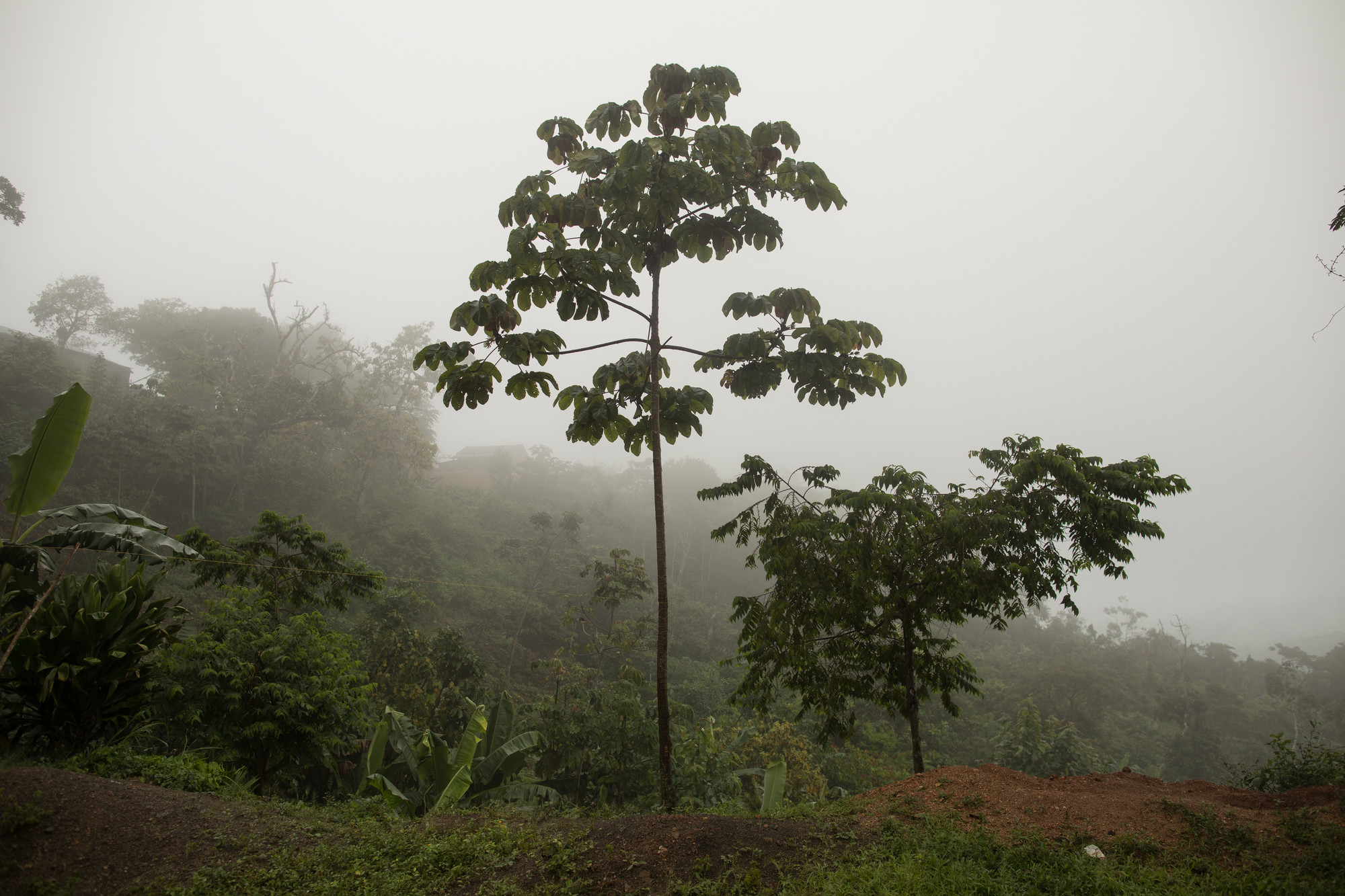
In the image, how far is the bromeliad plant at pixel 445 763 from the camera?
275 inches

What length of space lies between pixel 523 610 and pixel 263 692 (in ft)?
61.8

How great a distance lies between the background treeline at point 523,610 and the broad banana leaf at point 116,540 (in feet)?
8.11

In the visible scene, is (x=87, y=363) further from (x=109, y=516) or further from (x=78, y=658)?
(x=78, y=658)

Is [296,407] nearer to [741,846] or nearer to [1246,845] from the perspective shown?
[741,846]

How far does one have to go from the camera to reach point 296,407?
2758cm

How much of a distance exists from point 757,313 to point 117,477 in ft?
83.7

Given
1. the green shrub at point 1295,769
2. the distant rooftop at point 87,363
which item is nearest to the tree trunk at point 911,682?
the green shrub at point 1295,769

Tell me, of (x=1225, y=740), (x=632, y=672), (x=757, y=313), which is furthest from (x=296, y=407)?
(x=1225, y=740)

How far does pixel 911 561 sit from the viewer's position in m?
5.69

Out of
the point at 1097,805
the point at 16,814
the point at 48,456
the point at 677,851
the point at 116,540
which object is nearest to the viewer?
the point at 16,814

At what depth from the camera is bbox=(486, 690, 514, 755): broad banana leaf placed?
27.7 feet

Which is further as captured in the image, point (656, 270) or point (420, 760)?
point (420, 760)

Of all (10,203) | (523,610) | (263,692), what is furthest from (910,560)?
(10,203)

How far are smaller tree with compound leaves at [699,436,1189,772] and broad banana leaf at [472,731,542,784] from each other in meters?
3.38
